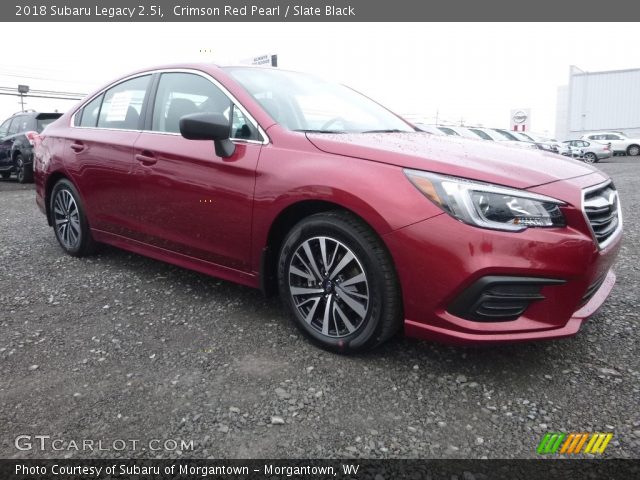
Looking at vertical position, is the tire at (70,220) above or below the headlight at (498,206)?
below

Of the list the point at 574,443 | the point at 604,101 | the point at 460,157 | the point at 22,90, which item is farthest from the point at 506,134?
the point at 22,90

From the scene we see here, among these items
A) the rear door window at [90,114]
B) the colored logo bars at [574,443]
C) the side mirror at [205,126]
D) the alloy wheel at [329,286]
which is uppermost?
the rear door window at [90,114]

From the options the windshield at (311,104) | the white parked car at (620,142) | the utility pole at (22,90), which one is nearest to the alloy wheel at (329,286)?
the windshield at (311,104)

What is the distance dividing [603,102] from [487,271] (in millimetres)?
37098

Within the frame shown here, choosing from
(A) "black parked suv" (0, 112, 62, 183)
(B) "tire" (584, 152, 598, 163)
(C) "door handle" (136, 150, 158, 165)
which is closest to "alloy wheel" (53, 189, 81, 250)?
(C) "door handle" (136, 150, 158, 165)

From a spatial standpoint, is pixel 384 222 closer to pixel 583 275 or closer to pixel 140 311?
pixel 583 275

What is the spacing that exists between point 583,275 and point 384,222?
0.88 m

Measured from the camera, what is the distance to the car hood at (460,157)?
2.24m

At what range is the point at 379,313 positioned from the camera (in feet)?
7.84

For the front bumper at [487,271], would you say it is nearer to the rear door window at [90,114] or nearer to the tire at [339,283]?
the tire at [339,283]

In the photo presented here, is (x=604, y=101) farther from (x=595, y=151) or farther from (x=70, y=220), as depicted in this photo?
(x=70, y=220)

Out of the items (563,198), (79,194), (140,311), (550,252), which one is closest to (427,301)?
(550,252)

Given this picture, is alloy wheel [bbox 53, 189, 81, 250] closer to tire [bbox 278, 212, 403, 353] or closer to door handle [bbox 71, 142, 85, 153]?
door handle [bbox 71, 142, 85, 153]

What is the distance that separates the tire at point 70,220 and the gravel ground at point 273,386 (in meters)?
0.89
